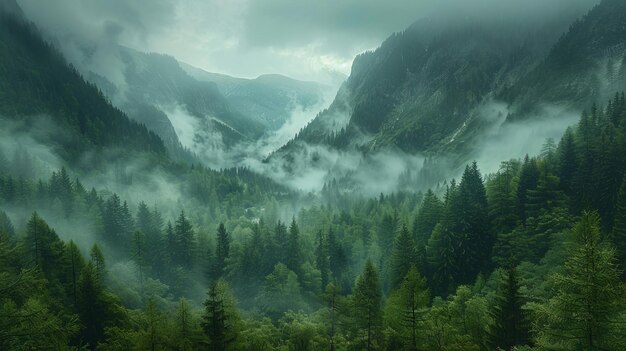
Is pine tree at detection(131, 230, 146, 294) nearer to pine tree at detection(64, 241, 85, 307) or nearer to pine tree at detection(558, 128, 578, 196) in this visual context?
pine tree at detection(64, 241, 85, 307)

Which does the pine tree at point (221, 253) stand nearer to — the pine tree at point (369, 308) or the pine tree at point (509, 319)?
the pine tree at point (369, 308)

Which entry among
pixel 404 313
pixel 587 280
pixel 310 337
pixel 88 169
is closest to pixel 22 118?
pixel 88 169

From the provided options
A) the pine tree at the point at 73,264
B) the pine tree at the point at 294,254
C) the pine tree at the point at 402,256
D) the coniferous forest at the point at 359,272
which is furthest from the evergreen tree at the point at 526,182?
the pine tree at the point at 73,264

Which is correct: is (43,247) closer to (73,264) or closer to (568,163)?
(73,264)

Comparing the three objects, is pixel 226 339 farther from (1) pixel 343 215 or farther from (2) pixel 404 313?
(1) pixel 343 215

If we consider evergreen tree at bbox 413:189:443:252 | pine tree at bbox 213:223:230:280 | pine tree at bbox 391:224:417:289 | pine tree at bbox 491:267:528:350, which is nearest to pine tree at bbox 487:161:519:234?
evergreen tree at bbox 413:189:443:252

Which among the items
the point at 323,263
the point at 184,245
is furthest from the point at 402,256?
the point at 184,245
